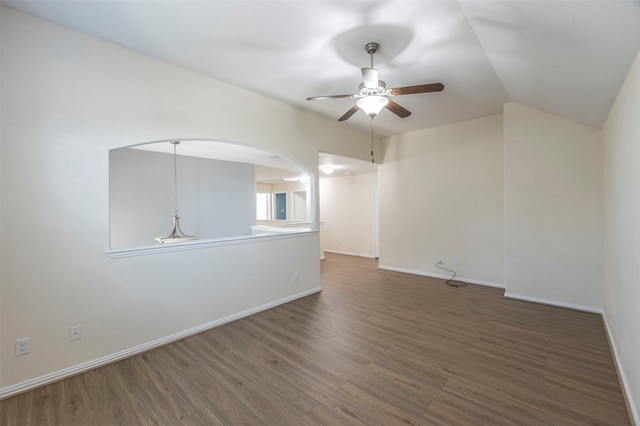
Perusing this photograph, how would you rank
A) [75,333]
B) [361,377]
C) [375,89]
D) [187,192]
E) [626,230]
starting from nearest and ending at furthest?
[626,230] < [361,377] < [75,333] < [375,89] < [187,192]

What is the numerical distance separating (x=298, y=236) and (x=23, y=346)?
2.95 m

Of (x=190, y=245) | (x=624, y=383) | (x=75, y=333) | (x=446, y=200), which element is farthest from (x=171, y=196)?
(x=624, y=383)

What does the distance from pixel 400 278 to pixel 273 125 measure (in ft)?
11.8

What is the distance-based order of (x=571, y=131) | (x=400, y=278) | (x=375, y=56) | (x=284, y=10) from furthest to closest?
(x=400, y=278)
(x=571, y=131)
(x=375, y=56)
(x=284, y=10)

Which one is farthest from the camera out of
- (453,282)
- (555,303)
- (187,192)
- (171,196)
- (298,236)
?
(187,192)

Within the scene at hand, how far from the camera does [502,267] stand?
454 cm

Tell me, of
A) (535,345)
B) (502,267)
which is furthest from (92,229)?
(502,267)

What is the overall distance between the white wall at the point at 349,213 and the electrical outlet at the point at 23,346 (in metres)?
6.65

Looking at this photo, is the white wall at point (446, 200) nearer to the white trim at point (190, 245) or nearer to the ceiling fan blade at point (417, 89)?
the white trim at point (190, 245)

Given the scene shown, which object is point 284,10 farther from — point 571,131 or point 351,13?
point 571,131

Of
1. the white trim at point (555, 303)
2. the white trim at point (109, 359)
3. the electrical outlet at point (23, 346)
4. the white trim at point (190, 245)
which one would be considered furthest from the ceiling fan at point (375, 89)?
the white trim at point (555, 303)

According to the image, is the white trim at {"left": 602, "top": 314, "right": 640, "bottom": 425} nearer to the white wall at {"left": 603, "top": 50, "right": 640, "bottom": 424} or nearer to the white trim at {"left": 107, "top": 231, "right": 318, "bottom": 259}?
the white wall at {"left": 603, "top": 50, "right": 640, "bottom": 424}

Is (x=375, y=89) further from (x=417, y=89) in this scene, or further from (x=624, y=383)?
(x=624, y=383)

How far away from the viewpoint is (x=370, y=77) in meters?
2.37
